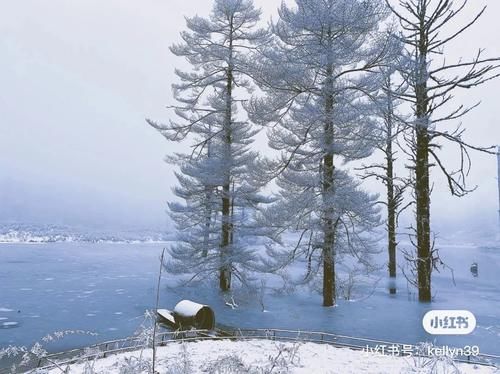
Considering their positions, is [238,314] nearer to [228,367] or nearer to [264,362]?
[264,362]

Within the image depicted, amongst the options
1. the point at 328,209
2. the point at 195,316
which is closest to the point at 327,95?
the point at 328,209

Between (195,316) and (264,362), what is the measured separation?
4056 millimetres

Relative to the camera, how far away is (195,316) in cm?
941

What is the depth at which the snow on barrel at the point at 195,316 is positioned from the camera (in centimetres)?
944

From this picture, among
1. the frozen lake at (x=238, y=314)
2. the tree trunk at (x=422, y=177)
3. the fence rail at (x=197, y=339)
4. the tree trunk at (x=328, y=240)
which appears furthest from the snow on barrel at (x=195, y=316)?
the tree trunk at (x=422, y=177)

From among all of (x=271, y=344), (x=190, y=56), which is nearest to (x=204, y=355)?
(x=271, y=344)

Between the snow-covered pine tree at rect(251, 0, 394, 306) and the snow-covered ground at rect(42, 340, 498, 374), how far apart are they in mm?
5653

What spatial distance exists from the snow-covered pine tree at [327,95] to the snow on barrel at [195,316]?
3.95 m

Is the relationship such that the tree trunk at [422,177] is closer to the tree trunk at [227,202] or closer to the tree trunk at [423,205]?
the tree trunk at [423,205]

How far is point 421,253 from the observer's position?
35.0ft

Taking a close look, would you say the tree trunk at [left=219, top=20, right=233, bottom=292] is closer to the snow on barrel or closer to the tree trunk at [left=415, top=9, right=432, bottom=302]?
the snow on barrel

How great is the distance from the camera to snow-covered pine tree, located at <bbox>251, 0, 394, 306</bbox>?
1138cm

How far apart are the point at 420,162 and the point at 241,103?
7.74 meters

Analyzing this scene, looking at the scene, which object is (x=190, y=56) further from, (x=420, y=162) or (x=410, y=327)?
Answer: (x=410, y=327)
